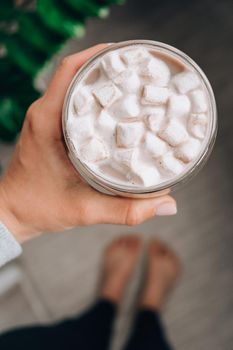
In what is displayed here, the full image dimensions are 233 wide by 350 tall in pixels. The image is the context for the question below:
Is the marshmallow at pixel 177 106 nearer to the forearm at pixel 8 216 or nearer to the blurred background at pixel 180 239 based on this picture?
the forearm at pixel 8 216

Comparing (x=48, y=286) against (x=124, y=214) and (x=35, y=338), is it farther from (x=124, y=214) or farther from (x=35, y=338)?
(x=124, y=214)

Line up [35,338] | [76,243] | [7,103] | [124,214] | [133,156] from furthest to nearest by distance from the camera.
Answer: [76,243]
[35,338]
[7,103]
[124,214]
[133,156]

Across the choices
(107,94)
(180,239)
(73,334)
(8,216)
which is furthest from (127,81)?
(73,334)

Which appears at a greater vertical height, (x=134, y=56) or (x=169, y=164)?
(x=134, y=56)

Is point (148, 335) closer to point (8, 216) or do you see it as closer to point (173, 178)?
point (8, 216)

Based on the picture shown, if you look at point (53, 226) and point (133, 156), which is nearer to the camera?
point (133, 156)

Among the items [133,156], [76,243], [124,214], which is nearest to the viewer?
[133,156]

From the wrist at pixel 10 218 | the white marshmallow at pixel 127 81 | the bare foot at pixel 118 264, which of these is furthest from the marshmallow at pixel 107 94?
the bare foot at pixel 118 264

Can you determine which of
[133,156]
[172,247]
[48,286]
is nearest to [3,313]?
[48,286]
